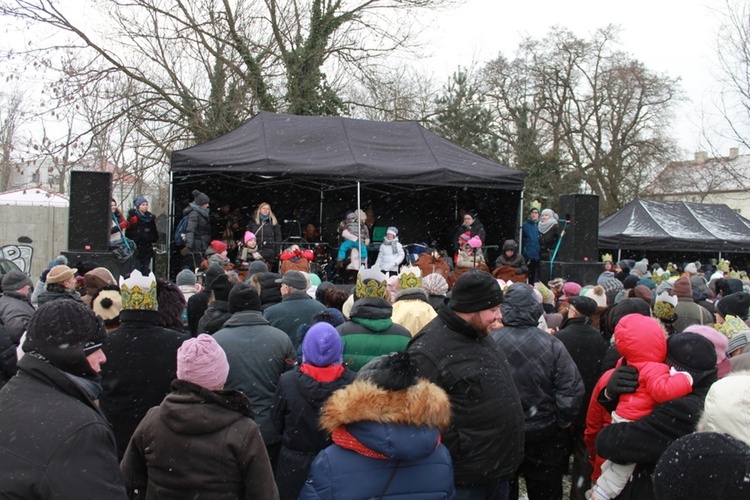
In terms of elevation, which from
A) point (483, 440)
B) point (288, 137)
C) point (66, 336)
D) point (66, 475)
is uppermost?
point (288, 137)

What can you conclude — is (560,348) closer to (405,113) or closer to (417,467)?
(417,467)

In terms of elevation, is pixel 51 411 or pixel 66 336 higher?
pixel 66 336

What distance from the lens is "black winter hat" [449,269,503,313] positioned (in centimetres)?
323

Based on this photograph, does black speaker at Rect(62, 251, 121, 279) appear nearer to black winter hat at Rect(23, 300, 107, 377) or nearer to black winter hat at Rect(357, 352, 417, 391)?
black winter hat at Rect(23, 300, 107, 377)

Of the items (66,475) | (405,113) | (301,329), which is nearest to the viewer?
(66,475)

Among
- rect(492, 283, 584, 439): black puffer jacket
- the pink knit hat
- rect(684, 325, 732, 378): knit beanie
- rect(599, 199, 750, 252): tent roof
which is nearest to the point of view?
the pink knit hat

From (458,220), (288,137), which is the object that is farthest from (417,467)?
(458,220)

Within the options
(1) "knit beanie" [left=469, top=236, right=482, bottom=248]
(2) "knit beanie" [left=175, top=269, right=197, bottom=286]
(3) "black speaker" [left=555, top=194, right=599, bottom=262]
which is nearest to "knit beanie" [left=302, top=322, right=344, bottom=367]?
(2) "knit beanie" [left=175, top=269, right=197, bottom=286]

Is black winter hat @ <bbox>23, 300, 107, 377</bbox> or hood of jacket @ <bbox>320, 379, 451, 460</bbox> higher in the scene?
black winter hat @ <bbox>23, 300, 107, 377</bbox>

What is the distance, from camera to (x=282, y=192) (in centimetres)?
1430

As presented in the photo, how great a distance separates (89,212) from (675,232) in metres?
15.9

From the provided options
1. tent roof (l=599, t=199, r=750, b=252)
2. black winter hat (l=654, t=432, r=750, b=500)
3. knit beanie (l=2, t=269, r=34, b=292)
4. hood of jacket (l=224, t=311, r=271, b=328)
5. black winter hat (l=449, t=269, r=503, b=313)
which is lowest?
hood of jacket (l=224, t=311, r=271, b=328)

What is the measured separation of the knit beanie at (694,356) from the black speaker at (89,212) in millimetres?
9147

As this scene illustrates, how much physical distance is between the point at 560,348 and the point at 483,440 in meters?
1.19
